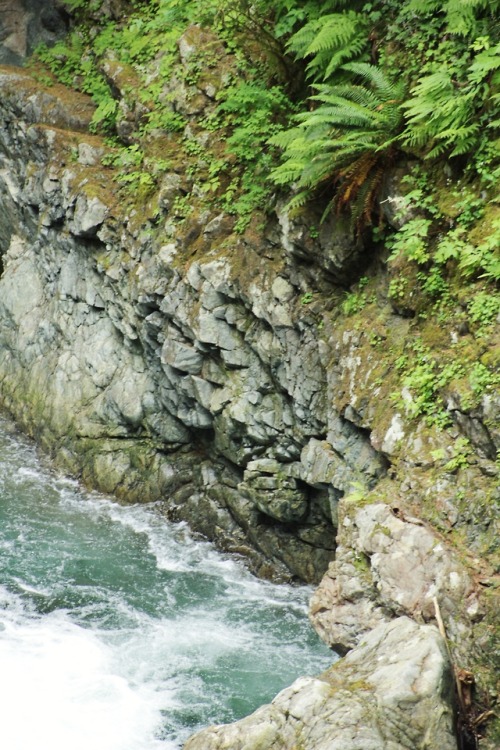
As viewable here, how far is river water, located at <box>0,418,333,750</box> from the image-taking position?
25.5 ft

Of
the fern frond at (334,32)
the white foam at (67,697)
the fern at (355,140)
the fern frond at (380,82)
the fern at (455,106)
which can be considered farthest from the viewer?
the fern frond at (334,32)

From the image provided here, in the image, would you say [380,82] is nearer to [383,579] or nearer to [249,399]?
[249,399]

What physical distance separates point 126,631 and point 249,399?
3.89 metres

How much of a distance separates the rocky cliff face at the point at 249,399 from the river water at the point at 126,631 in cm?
87

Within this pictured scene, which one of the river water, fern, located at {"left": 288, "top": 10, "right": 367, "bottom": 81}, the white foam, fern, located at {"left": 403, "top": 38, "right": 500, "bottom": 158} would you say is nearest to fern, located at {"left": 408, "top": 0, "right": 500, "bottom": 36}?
fern, located at {"left": 403, "top": 38, "right": 500, "bottom": 158}

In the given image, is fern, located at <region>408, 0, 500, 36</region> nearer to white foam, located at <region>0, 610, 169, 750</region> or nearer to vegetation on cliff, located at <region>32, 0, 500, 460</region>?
vegetation on cliff, located at <region>32, 0, 500, 460</region>

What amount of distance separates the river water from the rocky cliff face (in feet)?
2.87

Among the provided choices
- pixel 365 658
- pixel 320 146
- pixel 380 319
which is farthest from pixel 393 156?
pixel 365 658

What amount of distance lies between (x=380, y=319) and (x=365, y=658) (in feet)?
13.7

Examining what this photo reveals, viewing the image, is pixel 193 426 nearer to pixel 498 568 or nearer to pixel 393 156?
pixel 393 156

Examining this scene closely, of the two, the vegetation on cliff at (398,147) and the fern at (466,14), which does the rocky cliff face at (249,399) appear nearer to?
the vegetation on cliff at (398,147)

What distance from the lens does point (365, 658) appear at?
6.28m

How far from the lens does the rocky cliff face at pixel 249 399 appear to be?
6.57 meters

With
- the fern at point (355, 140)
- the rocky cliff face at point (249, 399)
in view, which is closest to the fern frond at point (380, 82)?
the fern at point (355, 140)
